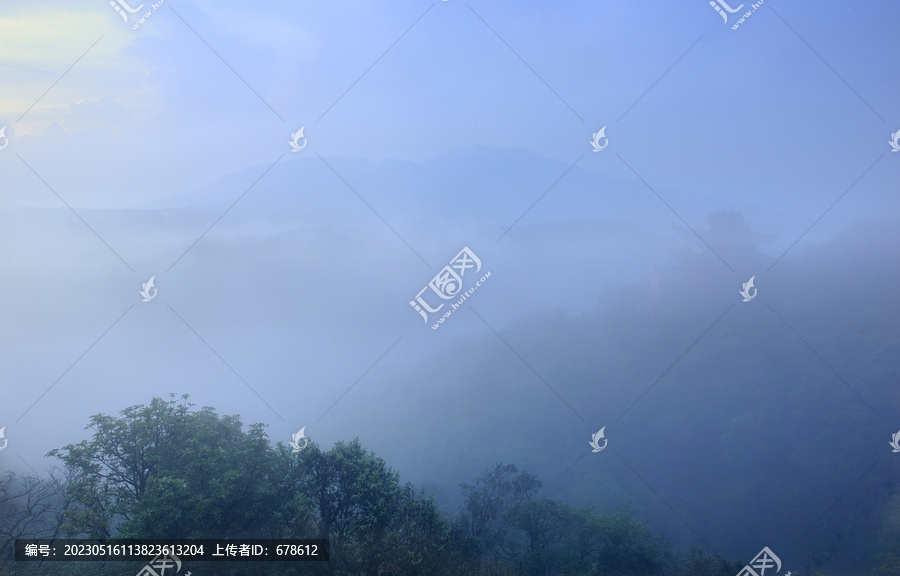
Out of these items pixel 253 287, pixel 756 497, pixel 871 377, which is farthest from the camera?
pixel 253 287

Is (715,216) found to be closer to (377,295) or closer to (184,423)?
(377,295)

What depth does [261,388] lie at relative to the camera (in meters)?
85.6

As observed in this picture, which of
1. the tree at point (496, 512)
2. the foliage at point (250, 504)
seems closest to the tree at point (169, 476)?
the foliage at point (250, 504)

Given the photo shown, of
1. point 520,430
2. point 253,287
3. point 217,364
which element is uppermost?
point 253,287

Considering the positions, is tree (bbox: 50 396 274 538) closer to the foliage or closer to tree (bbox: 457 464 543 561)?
the foliage

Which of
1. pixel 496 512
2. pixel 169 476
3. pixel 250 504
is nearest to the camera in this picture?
pixel 169 476

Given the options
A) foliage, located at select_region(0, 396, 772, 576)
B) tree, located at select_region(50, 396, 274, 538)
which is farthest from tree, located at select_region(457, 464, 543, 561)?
tree, located at select_region(50, 396, 274, 538)

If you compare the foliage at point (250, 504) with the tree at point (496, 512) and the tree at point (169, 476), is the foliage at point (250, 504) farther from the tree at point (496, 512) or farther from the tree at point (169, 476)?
the tree at point (496, 512)

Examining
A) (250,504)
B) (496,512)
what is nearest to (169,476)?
(250,504)

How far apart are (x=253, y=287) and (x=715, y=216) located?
9035 cm

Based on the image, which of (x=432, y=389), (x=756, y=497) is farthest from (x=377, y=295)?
(x=756, y=497)

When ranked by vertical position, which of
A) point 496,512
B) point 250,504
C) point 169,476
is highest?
point 169,476

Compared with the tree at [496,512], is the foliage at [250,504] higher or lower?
higher

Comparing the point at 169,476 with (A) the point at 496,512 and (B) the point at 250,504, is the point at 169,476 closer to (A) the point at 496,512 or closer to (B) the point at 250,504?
(B) the point at 250,504
